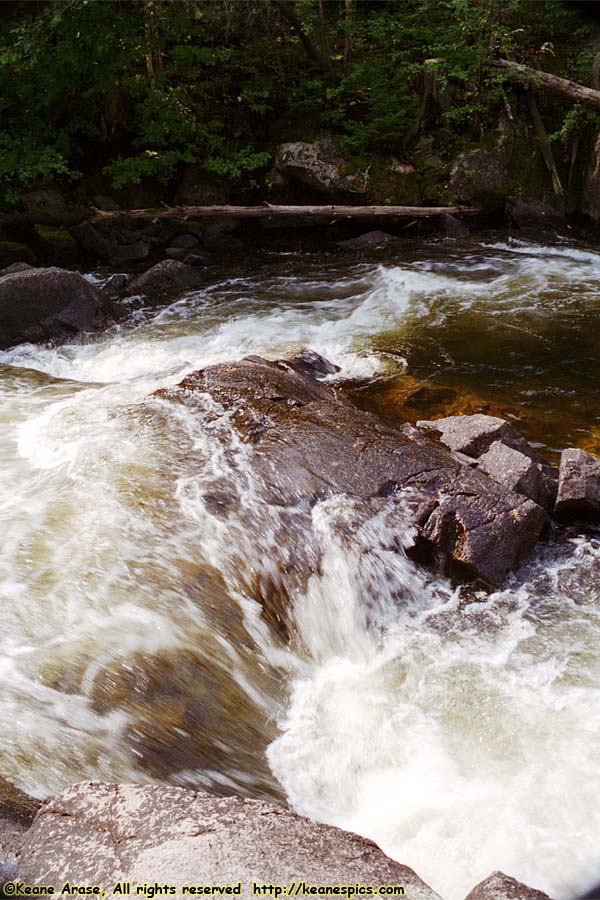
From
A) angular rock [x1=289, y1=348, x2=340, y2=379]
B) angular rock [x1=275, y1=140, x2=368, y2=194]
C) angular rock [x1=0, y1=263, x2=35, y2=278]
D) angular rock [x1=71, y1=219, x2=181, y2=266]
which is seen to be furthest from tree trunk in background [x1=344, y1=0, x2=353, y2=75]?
angular rock [x1=289, y1=348, x2=340, y2=379]

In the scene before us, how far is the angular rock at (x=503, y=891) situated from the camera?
2.36 m

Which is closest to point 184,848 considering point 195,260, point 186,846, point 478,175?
point 186,846

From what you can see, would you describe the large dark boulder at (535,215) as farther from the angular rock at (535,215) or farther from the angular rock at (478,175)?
the angular rock at (478,175)

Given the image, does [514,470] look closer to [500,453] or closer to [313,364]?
[500,453]

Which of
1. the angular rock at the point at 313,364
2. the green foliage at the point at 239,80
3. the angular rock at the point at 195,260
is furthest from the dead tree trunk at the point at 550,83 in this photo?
the angular rock at the point at 313,364

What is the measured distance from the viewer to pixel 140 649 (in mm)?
3904

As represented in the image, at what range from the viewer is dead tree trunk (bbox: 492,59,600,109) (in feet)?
40.2

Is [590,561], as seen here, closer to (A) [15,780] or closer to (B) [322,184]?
(A) [15,780]

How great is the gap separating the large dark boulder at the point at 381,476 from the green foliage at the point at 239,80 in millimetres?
8554

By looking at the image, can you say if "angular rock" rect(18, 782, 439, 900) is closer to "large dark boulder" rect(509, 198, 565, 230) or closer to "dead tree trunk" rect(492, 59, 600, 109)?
"large dark boulder" rect(509, 198, 565, 230)

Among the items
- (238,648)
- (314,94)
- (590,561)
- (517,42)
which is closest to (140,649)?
(238,648)

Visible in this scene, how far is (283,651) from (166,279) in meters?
7.97

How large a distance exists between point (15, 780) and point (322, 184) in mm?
11984

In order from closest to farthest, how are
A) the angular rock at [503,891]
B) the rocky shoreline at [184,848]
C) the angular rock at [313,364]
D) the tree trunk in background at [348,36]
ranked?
the rocky shoreline at [184,848] < the angular rock at [503,891] < the angular rock at [313,364] < the tree trunk in background at [348,36]
